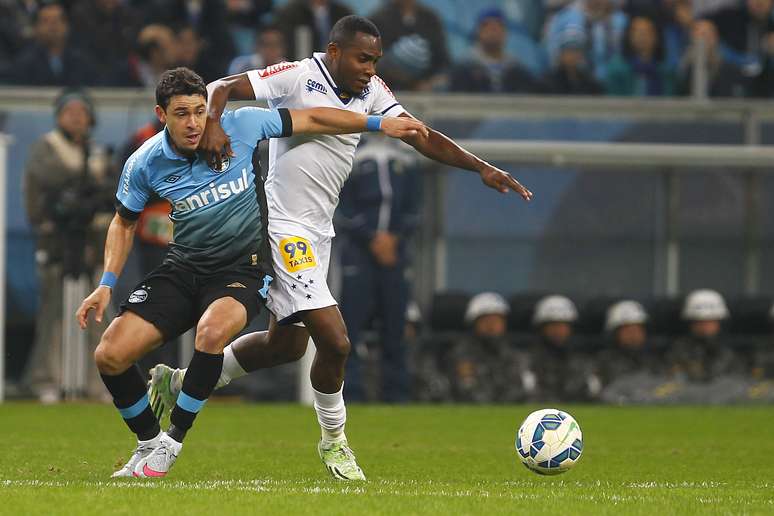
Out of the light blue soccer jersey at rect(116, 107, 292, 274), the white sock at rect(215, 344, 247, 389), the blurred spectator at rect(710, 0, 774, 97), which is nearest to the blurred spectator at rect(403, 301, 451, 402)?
the blurred spectator at rect(710, 0, 774, 97)

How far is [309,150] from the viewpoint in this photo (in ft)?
25.9

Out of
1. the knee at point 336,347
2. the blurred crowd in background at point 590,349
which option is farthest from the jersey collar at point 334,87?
the blurred crowd in background at point 590,349

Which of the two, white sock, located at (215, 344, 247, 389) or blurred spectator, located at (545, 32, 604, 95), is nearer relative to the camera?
white sock, located at (215, 344, 247, 389)

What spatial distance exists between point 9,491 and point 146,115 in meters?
8.63

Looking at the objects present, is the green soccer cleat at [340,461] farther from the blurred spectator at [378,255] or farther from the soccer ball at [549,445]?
the blurred spectator at [378,255]

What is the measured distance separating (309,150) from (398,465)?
73.3 inches

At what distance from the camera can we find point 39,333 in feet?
46.2

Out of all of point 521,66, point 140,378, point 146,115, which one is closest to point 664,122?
point 521,66

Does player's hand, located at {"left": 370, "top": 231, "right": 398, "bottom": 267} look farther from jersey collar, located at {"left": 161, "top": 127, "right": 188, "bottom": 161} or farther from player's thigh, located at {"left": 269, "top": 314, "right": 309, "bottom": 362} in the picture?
jersey collar, located at {"left": 161, "top": 127, "right": 188, "bottom": 161}

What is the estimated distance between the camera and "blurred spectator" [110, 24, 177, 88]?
50.1ft

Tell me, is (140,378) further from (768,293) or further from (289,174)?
(768,293)

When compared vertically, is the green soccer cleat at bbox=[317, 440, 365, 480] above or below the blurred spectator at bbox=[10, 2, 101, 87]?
below

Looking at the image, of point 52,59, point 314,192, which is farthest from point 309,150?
point 52,59

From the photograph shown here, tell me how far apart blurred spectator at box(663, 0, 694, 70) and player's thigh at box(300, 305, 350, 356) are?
1074cm
